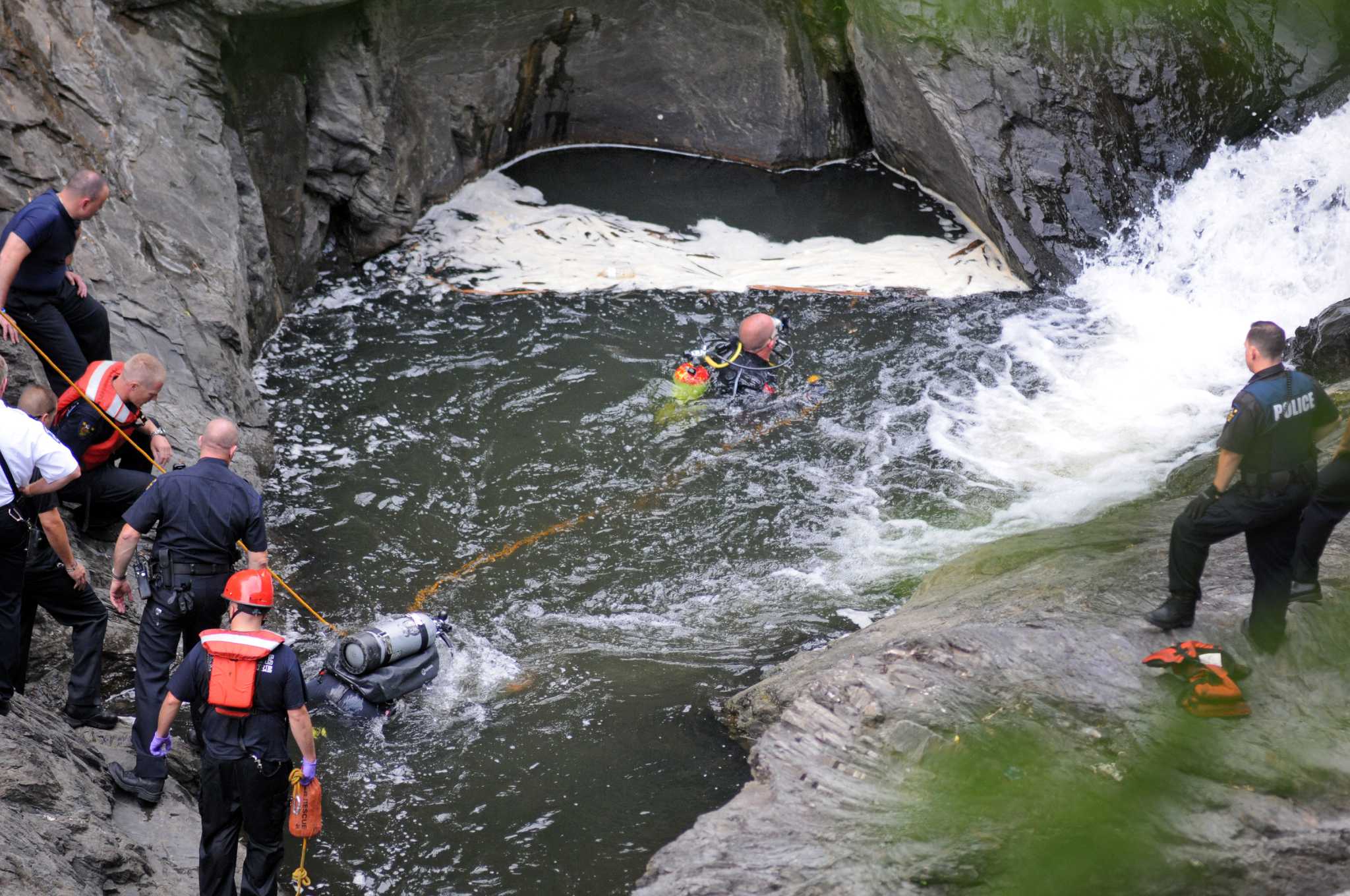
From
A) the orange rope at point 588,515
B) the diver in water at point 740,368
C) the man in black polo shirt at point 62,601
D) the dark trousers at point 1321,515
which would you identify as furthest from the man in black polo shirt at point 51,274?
the dark trousers at point 1321,515

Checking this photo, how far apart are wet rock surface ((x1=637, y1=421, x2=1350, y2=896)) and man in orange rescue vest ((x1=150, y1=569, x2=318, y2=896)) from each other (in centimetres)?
145

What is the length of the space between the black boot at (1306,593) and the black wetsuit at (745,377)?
5028 mm

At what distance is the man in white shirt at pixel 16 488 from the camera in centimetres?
441

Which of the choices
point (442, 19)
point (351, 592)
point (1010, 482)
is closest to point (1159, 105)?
point (1010, 482)

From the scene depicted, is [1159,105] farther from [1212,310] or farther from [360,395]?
[360,395]

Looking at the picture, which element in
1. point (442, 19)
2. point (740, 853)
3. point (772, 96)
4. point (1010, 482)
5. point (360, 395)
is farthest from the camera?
point (772, 96)

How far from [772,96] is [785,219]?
195 centimetres

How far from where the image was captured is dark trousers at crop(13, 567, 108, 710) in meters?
4.80

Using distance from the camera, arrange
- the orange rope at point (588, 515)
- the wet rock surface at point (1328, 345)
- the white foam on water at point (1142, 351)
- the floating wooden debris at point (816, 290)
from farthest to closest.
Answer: the floating wooden debris at point (816, 290) < the wet rock surface at point (1328, 345) < the white foam on water at point (1142, 351) < the orange rope at point (588, 515)

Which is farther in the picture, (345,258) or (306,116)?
(345,258)

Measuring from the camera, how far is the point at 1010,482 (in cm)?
834

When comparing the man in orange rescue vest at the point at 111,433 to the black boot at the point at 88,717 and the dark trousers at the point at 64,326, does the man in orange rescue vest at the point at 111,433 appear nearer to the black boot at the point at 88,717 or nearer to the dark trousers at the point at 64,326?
the dark trousers at the point at 64,326

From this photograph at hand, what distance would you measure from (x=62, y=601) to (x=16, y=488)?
66 centimetres

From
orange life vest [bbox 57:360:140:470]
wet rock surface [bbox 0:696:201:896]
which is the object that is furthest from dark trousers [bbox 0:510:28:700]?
orange life vest [bbox 57:360:140:470]
